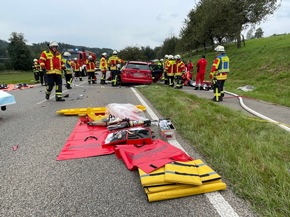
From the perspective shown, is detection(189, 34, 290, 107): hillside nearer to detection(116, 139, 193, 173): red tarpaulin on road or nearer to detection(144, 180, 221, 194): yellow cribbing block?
detection(116, 139, 193, 173): red tarpaulin on road

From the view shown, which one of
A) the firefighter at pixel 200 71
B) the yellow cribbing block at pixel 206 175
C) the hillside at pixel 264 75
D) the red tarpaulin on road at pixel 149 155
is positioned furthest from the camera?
the firefighter at pixel 200 71

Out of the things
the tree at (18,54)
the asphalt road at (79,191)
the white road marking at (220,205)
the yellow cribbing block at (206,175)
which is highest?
the tree at (18,54)

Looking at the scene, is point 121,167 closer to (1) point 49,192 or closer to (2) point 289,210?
(1) point 49,192

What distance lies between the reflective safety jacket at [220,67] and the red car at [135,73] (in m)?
5.01

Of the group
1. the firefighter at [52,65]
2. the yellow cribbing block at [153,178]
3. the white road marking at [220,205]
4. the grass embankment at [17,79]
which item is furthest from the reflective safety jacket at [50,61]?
the grass embankment at [17,79]

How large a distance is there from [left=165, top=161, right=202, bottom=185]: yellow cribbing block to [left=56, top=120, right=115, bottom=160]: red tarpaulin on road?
3.69 ft

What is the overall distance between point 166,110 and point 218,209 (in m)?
4.15

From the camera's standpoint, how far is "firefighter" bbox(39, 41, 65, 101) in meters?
8.30

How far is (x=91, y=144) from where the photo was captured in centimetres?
366

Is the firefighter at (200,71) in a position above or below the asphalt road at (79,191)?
above

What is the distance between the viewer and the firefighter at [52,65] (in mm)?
8305

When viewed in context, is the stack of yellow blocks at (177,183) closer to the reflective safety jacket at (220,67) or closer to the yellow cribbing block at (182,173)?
the yellow cribbing block at (182,173)

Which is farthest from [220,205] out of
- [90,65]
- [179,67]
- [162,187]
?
[90,65]

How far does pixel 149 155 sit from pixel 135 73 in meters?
10.3
